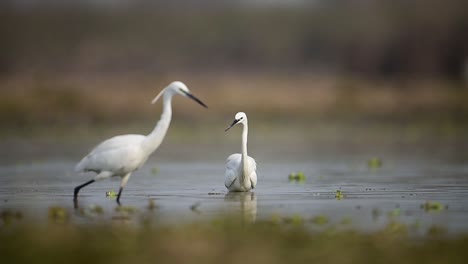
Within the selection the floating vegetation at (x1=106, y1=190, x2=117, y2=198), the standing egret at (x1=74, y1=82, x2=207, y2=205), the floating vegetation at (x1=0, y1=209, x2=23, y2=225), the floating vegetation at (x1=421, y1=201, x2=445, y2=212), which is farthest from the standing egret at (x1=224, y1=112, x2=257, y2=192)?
the floating vegetation at (x1=0, y1=209, x2=23, y2=225)

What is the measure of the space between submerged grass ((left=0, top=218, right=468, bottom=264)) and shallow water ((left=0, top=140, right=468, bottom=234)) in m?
0.80

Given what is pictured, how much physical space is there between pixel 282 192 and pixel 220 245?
588cm

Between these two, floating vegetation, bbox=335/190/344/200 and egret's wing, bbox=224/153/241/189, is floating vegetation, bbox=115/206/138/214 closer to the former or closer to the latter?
egret's wing, bbox=224/153/241/189

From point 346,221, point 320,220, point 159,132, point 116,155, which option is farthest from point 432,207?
point 116,155

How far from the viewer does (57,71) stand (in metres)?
63.9

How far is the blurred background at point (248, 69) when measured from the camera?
37.0m

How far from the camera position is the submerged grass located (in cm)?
950

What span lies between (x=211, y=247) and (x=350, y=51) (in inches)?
2191

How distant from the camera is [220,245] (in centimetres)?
1008

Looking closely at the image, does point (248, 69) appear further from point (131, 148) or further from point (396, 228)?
point (396, 228)

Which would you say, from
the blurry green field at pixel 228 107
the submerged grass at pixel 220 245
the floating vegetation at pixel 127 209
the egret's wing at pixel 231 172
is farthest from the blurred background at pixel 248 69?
the submerged grass at pixel 220 245

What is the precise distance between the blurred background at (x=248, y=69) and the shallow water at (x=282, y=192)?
5.08 meters

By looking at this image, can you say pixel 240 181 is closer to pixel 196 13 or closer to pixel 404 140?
pixel 404 140

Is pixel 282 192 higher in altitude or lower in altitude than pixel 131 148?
lower
